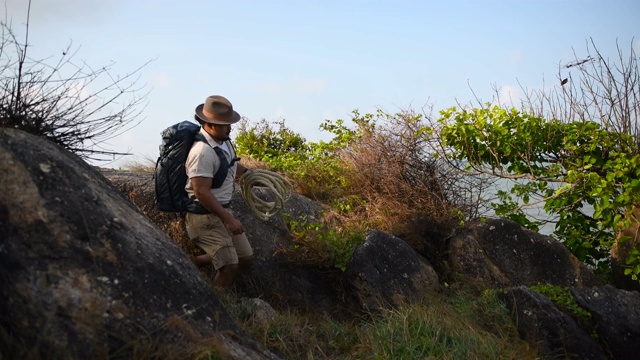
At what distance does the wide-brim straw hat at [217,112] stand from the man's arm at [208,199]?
64 cm

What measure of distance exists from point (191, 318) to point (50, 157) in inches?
56.8

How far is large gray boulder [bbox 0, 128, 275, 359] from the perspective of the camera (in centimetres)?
416

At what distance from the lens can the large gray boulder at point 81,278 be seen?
4160 mm

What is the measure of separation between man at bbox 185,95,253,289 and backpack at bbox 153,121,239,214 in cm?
6

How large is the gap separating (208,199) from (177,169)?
19.6 inches

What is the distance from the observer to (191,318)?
461cm

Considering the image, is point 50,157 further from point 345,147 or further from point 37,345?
point 345,147

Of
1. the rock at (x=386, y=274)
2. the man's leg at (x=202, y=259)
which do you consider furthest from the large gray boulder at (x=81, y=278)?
the rock at (x=386, y=274)

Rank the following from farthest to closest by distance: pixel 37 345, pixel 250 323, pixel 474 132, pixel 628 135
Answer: pixel 474 132, pixel 628 135, pixel 250 323, pixel 37 345

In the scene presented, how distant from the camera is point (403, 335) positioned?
6574 millimetres

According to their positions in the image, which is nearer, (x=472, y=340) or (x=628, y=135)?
(x=472, y=340)

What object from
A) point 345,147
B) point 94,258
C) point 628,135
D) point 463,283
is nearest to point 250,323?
point 94,258

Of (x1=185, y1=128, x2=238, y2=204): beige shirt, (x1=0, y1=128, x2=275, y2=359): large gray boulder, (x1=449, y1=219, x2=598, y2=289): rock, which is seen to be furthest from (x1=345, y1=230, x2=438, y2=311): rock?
(x1=0, y1=128, x2=275, y2=359): large gray boulder

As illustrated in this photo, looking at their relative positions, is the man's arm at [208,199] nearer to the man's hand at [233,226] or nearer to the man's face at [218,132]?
the man's hand at [233,226]
